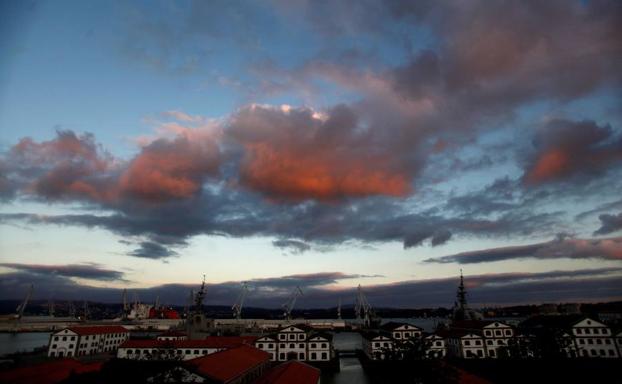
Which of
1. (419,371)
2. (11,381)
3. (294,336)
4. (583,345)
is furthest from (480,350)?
(11,381)

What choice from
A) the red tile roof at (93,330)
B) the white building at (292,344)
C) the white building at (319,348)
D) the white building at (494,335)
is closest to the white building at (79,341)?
the red tile roof at (93,330)

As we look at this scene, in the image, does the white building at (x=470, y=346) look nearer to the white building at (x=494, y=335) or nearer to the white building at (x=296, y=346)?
the white building at (x=494, y=335)

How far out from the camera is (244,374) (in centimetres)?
3656

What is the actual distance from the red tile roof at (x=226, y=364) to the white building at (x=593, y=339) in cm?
4776

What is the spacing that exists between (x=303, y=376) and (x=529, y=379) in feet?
83.3

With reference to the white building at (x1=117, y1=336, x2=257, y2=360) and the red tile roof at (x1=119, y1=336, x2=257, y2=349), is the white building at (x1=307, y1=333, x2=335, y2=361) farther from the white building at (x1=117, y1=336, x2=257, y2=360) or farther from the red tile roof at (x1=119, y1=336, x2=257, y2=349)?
the white building at (x1=117, y1=336, x2=257, y2=360)

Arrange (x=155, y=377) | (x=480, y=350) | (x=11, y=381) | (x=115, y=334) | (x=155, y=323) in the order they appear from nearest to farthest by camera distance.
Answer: (x=155, y=377)
(x=11, y=381)
(x=480, y=350)
(x=115, y=334)
(x=155, y=323)

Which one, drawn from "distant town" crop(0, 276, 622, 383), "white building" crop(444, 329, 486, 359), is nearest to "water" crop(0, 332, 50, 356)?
"distant town" crop(0, 276, 622, 383)

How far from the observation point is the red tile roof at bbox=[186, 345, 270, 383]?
30.2m

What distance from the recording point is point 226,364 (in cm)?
3544

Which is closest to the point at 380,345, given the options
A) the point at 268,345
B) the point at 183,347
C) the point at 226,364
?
the point at 268,345

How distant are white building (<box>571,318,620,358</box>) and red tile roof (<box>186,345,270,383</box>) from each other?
4776 centimetres

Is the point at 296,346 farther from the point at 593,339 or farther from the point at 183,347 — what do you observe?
the point at 593,339

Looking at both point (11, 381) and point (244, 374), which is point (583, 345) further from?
point (11, 381)
